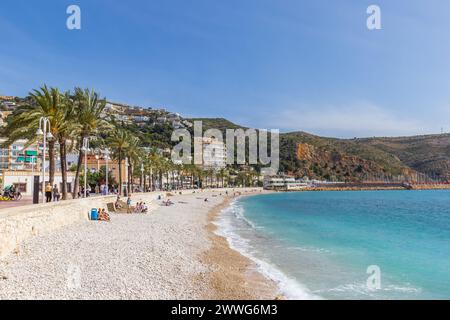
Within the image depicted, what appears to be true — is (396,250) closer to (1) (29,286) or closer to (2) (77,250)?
(2) (77,250)

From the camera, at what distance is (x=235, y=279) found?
42.9ft

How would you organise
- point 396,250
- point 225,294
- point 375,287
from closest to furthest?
1. point 225,294
2. point 375,287
3. point 396,250

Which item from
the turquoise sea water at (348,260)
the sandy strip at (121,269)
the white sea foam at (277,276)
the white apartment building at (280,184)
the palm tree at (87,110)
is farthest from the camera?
the white apartment building at (280,184)

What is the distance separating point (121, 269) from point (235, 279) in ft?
12.2

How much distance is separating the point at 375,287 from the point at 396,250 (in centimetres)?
1002

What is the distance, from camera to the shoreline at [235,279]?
11.2 m

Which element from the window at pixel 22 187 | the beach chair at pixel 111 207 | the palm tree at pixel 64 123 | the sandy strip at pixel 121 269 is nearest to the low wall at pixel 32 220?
the sandy strip at pixel 121 269

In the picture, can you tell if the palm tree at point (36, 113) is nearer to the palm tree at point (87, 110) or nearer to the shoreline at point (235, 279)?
the palm tree at point (87, 110)

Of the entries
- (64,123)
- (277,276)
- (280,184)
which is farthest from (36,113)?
(280,184)

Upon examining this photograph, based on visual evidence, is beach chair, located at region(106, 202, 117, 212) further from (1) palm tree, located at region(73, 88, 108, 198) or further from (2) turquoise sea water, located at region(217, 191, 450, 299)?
(2) turquoise sea water, located at region(217, 191, 450, 299)

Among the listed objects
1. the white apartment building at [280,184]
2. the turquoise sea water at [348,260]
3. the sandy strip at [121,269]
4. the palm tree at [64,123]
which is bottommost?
the white apartment building at [280,184]
